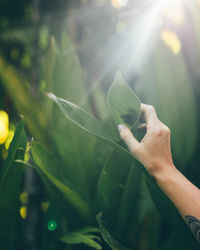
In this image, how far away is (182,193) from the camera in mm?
364

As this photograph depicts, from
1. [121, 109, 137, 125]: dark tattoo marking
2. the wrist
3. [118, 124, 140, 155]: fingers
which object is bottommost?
the wrist

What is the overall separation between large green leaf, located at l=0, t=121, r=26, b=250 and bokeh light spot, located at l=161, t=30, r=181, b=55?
343 mm

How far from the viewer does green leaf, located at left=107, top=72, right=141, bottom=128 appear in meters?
0.44

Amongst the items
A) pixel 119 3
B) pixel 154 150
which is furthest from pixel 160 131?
pixel 119 3

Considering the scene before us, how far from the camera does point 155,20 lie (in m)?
0.65

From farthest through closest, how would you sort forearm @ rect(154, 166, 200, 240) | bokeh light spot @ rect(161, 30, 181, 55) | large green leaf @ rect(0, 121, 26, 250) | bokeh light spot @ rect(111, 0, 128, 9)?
bokeh light spot @ rect(111, 0, 128, 9) → bokeh light spot @ rect(161, 30, 181, 55) → large green leaf @ rect(0, 121, 26, 250) → forearm @ rect(154, 166, 200, 240)

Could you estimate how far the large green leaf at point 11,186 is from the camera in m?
0.46

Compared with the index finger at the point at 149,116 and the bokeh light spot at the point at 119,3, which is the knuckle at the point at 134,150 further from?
the bokeh light spot at the point at 119,3

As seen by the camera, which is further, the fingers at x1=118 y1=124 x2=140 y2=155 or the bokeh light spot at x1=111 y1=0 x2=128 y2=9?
the bokeh light spot at x1=111 y1=0 x2=128 y2=9

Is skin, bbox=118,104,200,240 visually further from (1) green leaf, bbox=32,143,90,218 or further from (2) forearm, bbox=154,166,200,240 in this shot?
(1) green leaf, bbox=32,143,90,218

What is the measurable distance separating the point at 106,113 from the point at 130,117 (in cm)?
18

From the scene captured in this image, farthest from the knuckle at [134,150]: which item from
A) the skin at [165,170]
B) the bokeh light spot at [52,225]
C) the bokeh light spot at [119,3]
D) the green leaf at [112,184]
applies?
the bokeh light spot at [119,3]

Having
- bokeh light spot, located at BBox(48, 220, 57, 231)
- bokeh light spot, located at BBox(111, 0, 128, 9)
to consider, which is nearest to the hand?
bokeh light spot, located at BBox(48, 220, 57, 231)

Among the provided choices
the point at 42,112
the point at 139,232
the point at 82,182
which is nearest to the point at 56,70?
the point at 42,112
